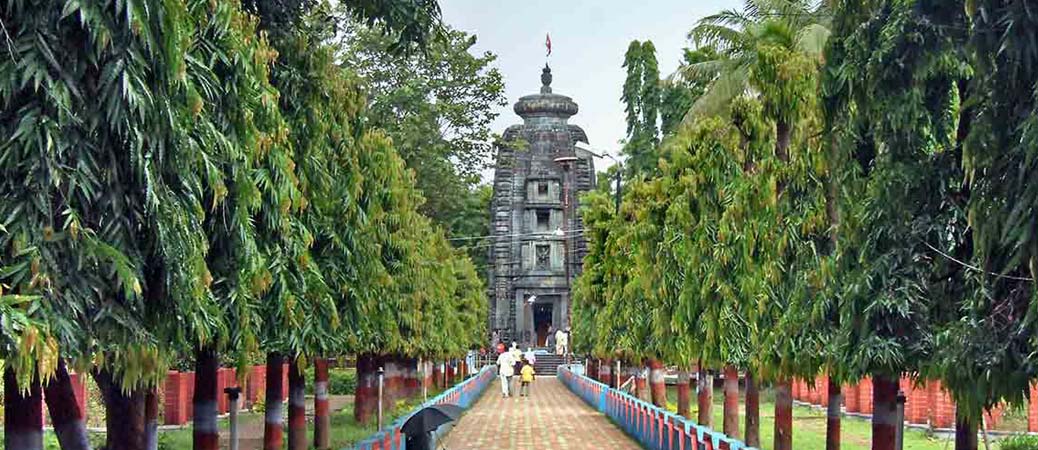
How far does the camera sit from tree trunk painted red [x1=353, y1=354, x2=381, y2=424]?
84.1 feet

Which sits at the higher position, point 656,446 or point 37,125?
point 37,125

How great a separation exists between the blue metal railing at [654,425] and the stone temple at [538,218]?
34921 mm

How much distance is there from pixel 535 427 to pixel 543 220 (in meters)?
44.8

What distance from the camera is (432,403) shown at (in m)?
22.2

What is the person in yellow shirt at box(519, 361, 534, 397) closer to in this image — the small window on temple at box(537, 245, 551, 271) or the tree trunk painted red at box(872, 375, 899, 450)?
the small window on temple at box(537, 245, 551, 271)

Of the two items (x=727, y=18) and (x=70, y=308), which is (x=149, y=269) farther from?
(x=727, y=18)

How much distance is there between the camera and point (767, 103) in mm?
15828

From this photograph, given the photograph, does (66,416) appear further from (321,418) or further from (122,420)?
(321,418)

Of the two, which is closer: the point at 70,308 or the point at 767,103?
the point at 70,308

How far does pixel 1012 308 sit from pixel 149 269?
422 cm

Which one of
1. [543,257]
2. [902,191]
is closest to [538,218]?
[543,257]

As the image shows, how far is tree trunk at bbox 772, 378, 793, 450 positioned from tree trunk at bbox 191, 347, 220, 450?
22.1 feet

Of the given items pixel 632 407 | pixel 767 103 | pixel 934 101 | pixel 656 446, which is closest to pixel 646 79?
pixel 632 407

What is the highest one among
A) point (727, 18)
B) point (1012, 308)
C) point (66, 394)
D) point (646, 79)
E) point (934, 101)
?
point (646, 79)
